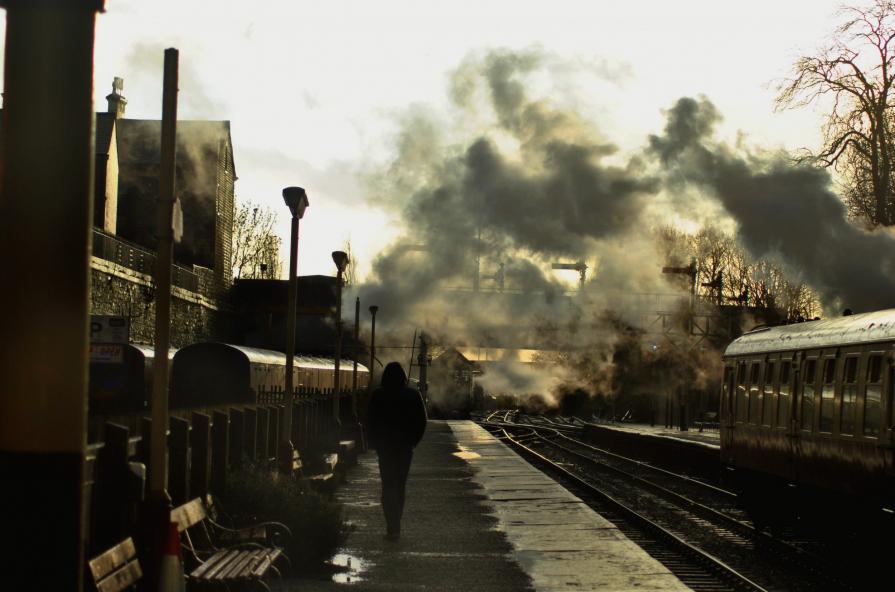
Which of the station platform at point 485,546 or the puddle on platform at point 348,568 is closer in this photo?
the puddle on platform at point 348,568

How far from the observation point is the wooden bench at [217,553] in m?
8.77

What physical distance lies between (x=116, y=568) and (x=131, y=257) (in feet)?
112

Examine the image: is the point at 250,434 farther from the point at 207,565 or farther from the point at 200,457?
the point at 207,565

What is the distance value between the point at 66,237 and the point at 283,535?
864 centimetres

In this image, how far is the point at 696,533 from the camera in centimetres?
1717

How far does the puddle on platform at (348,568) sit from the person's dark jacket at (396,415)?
1208 mm

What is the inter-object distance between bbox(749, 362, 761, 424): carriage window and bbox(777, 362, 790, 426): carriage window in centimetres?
100

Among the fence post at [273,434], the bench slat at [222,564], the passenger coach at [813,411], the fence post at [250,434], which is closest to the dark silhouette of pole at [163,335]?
the bench slat at [222,564]

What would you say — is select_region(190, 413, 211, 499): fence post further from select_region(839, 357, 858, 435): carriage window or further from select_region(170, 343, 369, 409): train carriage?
select_region(170, 343, 369, 409): train carriage

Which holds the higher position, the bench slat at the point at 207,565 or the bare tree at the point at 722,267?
the bare tree at the point at 722,267

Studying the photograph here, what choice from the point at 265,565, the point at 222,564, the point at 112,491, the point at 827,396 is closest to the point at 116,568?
the point at 112,491

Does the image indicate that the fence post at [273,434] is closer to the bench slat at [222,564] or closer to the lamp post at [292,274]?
the lamp post at [292,274]

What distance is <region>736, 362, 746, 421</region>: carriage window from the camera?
17853 mm

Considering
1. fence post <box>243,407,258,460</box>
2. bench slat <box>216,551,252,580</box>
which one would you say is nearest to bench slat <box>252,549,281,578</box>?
bench slat <box>216,551,252,580</box>
